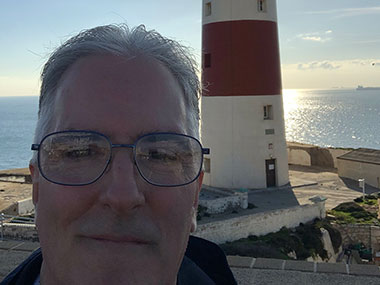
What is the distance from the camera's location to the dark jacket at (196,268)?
Answer: 4.81ft

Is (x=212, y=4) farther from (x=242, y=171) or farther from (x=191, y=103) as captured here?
(x=191, y=103)

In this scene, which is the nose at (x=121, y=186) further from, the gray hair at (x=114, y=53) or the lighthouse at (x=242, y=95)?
the lighthouse at (x=242, y=95)

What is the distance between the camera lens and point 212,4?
14.4m

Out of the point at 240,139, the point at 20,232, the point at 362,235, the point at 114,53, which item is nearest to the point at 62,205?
the point at 114,53

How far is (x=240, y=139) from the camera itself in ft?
47.6

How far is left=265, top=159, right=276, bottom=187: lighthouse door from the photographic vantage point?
14773 millimetres

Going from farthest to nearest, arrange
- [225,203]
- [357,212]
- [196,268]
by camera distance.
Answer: [357,212] → [225,203] → [196,268]

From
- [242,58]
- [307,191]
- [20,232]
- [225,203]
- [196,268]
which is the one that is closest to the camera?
[196,268]

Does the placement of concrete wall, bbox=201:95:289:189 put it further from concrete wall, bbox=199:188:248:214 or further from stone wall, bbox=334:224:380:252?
stone wall, bbox=334:224:380:252

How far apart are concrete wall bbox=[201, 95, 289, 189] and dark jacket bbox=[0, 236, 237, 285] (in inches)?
494

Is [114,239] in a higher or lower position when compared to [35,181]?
lower

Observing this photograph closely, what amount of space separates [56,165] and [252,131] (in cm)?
1364

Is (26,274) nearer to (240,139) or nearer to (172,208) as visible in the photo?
(172,208)

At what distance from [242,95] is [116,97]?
43.7 ft
